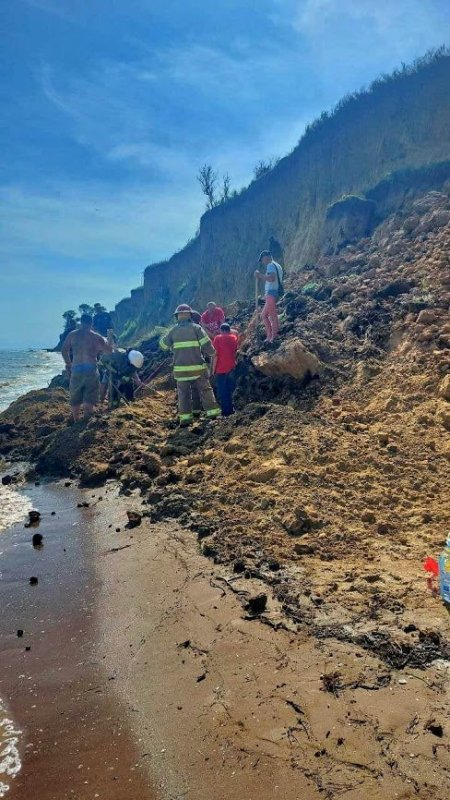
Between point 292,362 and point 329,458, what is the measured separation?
261 centimetres

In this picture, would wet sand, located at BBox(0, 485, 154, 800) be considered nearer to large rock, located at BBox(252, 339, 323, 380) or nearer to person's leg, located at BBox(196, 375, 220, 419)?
person's leg, located at BBox(196, 375, 220, 419)

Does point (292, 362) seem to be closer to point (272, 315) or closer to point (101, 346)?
point (272, 315)

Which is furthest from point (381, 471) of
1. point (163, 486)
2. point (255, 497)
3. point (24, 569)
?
point (24, 569)

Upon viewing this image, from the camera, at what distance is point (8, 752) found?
238 centimetres

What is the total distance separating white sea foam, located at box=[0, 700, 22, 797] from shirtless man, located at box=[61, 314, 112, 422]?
6673 mm

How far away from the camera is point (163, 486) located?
5598 mm

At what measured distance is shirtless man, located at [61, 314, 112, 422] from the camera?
899cm

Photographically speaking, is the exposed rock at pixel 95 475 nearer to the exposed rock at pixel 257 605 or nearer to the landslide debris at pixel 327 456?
the landslide debris at pixel 327 456

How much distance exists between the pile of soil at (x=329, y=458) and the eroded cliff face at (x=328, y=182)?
9739 millimetres

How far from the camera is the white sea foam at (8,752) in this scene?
2.23 meters

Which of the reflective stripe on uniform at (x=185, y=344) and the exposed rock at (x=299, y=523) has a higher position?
the reflective stripe on uniform at (x=185, y=344)

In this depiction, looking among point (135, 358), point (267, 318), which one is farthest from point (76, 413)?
point (267, 318)

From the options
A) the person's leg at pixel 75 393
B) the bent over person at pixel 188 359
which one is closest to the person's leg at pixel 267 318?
the bent over person at pixel 188 359

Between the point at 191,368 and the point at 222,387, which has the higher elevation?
the point at 191,368
